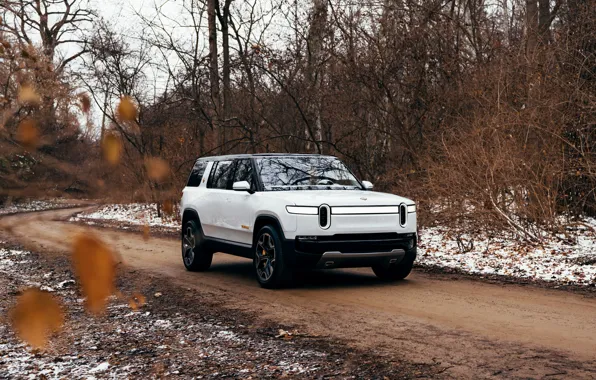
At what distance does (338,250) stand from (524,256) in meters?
4.83

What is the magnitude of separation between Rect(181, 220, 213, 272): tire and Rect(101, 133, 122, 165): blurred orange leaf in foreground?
1068cm

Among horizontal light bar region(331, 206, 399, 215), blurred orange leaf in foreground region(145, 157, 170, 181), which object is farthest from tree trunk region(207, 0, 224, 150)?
blurred orange leaf in foreground region(145, 157, 170, 181)

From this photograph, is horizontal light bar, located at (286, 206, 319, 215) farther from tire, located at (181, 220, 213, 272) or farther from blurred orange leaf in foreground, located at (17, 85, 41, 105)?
blurred orange leaf in foreground, located at (17, 85, 41, 105)

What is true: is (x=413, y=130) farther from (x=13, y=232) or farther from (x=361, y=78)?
(x=13, y=232)

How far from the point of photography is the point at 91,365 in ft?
18.9

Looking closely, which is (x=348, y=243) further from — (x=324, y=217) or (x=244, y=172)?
(x=244, y=172)

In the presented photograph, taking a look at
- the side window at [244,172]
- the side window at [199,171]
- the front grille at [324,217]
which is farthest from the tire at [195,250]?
the front grille at [324,217]

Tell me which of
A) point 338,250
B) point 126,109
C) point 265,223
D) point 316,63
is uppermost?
point 316,63

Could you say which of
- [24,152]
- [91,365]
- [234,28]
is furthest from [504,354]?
[234,28]

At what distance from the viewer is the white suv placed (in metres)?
9.39

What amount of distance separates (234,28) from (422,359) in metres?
18.5

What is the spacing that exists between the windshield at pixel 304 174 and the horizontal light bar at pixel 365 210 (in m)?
1.16

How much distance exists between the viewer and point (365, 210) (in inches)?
376

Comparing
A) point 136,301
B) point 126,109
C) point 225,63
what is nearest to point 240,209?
point 136,301
